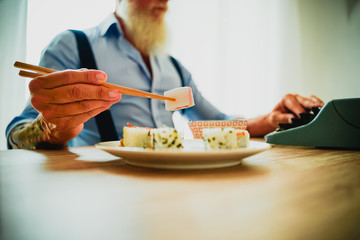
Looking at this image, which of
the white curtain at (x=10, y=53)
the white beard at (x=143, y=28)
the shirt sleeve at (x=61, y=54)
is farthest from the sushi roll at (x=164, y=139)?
the white curtain at (x=10, y=53)

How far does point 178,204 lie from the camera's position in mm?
259

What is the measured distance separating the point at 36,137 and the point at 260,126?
4.09ft

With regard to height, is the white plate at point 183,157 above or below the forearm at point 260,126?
above

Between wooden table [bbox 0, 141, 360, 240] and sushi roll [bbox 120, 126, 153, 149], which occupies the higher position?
sushi roll [bbox 120, 126, 153, 149]

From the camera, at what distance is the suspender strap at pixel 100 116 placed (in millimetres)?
1517

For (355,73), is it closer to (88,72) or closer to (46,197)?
(88,72)

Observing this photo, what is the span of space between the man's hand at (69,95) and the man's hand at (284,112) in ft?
3.54

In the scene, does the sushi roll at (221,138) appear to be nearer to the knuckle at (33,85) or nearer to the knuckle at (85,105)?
the knuckle at (85,105)

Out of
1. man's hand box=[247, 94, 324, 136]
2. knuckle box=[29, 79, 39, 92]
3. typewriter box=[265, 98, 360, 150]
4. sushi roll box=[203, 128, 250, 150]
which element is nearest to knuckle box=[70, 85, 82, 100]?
knuckle box=[29, 79, 39, 92]

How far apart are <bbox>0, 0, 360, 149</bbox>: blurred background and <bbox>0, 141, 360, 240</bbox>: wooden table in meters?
2.34

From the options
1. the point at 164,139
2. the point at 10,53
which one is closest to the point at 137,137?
the point at 164,139

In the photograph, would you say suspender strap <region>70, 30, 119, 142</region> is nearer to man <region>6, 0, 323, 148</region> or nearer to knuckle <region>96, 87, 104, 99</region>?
man <region>6, 0, 323, 148</region>

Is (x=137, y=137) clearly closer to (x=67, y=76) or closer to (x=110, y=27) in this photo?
(x=67, y=76)

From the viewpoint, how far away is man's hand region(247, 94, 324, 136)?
1423mm
